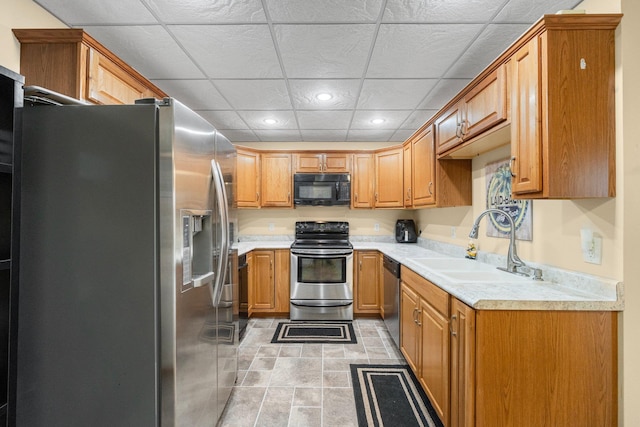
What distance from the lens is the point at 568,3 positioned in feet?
5.14

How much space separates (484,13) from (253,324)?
3600 millimetres

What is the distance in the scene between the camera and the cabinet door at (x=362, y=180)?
13.3 ft

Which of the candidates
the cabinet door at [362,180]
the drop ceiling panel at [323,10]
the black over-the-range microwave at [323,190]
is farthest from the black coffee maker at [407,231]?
the drop ceiling panel at [323,10]

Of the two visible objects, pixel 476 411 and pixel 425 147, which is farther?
pixel 425 147

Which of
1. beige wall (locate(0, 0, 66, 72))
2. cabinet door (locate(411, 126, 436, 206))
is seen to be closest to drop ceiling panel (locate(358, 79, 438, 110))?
cabinet door (locate(411, 126, 436, 206))

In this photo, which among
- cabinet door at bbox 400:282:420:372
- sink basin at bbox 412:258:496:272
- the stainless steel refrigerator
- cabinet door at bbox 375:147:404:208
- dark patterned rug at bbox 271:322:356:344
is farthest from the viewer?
cabinet door at bbox 375:147:404:208

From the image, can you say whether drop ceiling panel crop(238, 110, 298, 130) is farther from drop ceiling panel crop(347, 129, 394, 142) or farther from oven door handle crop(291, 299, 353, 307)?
oven door handle crop(291, 299, 353, 307)

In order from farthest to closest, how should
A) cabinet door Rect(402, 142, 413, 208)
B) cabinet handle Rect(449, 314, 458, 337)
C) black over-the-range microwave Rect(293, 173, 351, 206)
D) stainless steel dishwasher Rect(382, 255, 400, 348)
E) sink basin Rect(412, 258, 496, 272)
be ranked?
black over-the-range microwave Rect(293, 173, 351, 206), cabinet door Rect(402, 142, 413, 208), stainless steel dishwasher Rect(382, 255, 400, 348), sink basin Rect(412, 258, 496, 272), cabinet handle Rect(449, 314, 458, 337)

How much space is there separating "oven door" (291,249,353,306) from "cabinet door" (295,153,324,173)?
1187mm

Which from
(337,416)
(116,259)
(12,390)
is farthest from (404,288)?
(12,390)

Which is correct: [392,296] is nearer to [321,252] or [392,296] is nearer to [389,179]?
[321,252]

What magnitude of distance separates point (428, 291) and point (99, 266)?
1.83 m

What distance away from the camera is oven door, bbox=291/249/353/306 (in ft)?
11.6

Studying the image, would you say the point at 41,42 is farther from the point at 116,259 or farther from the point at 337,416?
the point at 337,416
